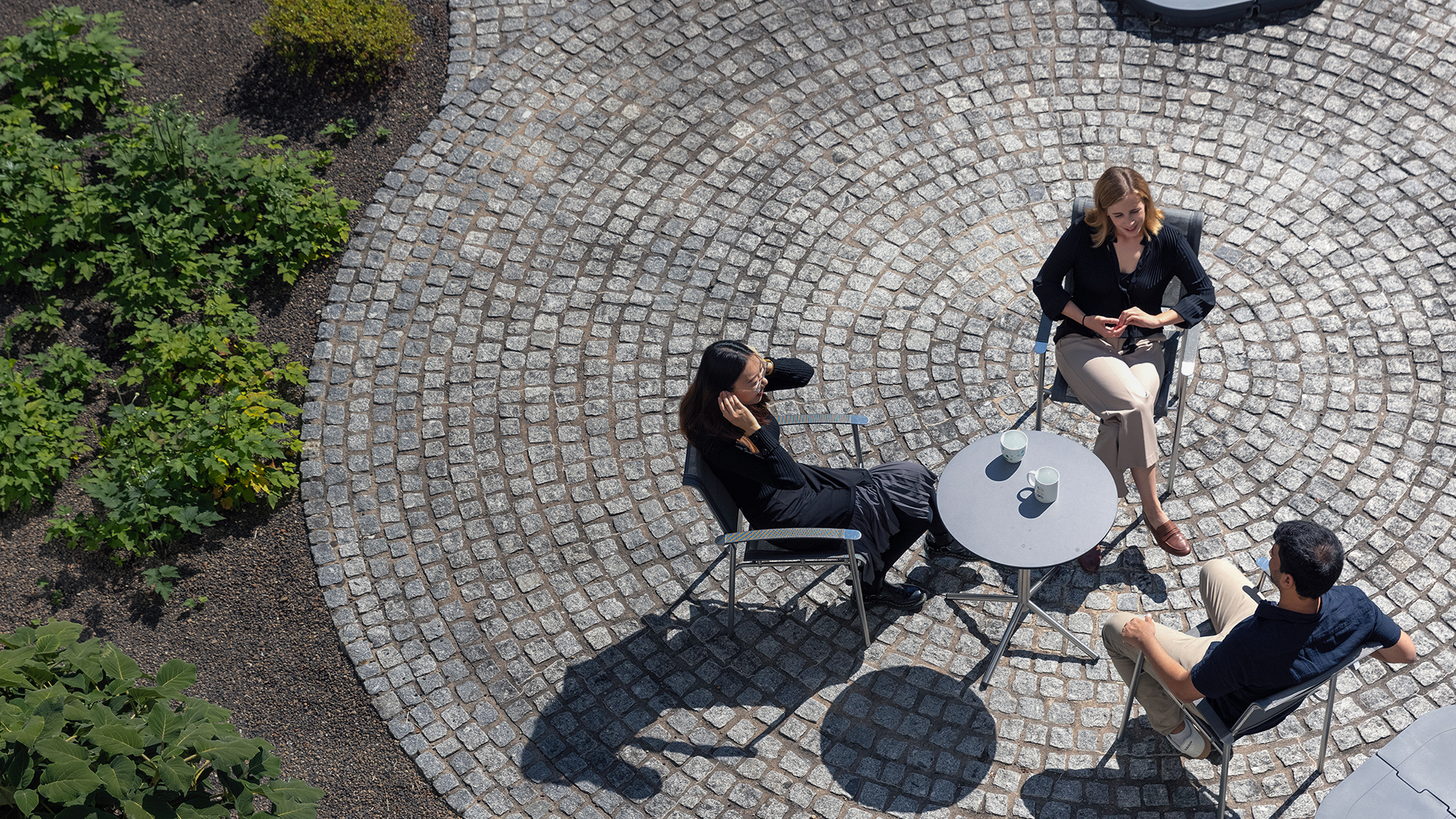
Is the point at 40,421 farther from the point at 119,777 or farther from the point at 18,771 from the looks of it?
the point at 119,777

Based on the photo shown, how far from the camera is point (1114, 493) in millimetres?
5246

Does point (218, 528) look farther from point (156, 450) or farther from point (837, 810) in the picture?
point (837, 810)

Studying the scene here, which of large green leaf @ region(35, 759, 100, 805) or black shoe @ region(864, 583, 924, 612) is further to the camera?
black shoe @ region(864, 583, 924, 612)

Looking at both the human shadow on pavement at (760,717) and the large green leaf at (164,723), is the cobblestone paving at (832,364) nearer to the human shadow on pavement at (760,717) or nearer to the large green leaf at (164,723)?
the human shadow on pavement at (760,717)

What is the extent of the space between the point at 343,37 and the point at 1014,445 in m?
5.84

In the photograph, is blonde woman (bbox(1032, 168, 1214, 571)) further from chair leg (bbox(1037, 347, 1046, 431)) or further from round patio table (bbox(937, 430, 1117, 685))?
round patio table (bbox(937, 430, 1117, 685))

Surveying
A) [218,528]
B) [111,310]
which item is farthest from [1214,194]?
[111,310]

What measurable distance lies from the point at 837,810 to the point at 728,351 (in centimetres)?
213

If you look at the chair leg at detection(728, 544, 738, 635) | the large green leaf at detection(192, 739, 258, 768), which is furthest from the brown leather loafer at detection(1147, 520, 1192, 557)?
the large green leaf at detection(192, 739, 258, 768)

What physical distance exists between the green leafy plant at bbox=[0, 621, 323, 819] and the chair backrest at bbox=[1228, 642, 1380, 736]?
12.2 feet

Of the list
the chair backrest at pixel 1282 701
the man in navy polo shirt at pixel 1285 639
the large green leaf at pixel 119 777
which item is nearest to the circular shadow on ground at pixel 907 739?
the man in navy polo shirt at pixel 1285 639

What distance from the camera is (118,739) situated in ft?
13.9

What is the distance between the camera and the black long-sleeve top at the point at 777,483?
5117mm

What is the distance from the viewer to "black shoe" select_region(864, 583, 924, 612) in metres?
5.71
